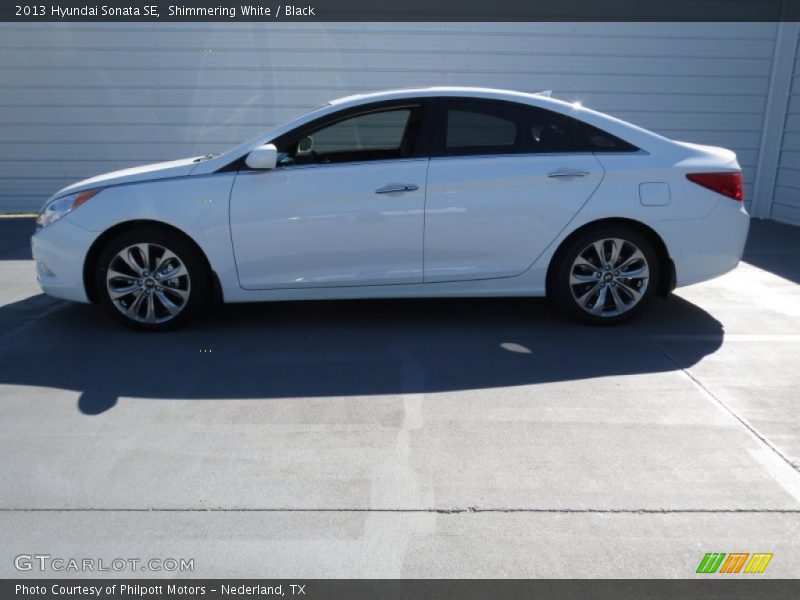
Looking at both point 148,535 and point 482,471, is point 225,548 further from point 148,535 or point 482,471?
point 482,471

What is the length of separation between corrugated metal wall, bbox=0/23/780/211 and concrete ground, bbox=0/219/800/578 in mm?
4893

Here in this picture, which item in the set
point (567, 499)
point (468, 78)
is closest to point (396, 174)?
point (567, 499)

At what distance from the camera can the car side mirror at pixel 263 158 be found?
4.67m

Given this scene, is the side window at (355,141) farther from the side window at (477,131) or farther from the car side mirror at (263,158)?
the side window at (477,131)

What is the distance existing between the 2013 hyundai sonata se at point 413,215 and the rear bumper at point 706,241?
0.01 metres

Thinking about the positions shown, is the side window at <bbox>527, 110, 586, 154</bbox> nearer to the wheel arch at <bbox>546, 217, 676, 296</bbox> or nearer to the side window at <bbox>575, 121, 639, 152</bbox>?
the side window at <bbox>575, 121, 639, 152</bbox>

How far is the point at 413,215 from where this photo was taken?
4762mm

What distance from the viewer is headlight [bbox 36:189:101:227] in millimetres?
4887

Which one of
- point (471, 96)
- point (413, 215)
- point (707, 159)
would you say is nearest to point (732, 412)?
point (707, 159)

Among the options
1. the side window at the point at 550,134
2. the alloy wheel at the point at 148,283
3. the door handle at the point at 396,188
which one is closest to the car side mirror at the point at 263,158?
the door handle at the point at 396,188
